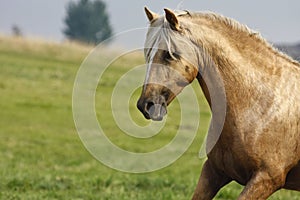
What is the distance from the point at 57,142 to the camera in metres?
17.9

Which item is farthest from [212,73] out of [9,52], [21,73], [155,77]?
[9,52]

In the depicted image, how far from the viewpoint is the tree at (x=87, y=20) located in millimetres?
59594

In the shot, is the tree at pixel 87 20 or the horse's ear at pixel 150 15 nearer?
the horse's ear at pixel 150 15

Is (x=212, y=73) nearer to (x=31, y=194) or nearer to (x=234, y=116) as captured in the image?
(x=234, y=116)

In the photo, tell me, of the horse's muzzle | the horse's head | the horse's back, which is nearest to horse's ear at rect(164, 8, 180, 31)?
the horse's head

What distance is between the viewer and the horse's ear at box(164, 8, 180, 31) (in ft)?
15.2

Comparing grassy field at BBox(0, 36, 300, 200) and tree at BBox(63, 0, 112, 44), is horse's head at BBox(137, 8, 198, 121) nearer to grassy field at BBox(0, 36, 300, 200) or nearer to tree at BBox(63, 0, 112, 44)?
grassy field at BBox(0, 36, 300, 200)

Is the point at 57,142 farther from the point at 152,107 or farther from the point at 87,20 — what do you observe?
the point at 87,20

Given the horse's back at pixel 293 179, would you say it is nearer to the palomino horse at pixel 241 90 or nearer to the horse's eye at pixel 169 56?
the palomino horse at pixel 241 90

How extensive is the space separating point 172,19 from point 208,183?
1.40 m

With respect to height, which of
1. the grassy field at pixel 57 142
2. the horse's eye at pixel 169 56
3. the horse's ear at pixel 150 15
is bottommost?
the grassy field at pixel 57 142

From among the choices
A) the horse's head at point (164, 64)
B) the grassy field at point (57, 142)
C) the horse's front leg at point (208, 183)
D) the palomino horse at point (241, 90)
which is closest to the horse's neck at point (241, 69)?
the palomino horse at point (241, 90)

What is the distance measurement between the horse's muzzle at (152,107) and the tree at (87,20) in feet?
165

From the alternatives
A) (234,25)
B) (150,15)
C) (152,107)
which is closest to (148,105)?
(152,107)
